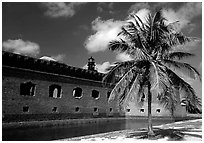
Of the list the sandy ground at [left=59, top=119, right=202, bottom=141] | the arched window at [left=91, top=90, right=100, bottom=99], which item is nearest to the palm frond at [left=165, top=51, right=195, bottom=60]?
the sandy ground at [left=59, top=119, right=202, bottom=141]

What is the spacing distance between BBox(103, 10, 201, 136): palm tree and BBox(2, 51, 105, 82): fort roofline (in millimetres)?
10837

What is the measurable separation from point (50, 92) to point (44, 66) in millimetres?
3002

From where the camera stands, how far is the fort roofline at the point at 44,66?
1870 cm

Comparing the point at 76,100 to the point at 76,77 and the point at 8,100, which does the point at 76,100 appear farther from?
the point at 8,100

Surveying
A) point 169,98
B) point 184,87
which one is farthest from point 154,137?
point 184,87

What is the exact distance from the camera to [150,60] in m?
9.69

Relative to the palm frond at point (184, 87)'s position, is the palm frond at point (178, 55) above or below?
above

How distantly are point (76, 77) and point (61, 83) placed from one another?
2009mm

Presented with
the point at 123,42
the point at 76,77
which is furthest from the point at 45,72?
the point at 123,42

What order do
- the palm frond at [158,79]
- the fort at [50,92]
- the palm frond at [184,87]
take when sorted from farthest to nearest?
the fort at [50,92]
the palm frond at [184,87]
the palm frond at [158,79]

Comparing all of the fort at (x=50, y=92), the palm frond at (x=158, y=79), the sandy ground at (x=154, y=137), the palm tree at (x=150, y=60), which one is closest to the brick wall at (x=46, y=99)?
the fort at (x=50, y=92)

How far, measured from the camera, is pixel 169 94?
987 cm

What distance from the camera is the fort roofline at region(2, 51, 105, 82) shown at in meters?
18.7

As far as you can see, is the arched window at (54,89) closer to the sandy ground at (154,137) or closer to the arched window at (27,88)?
the arched window at (27,88)
